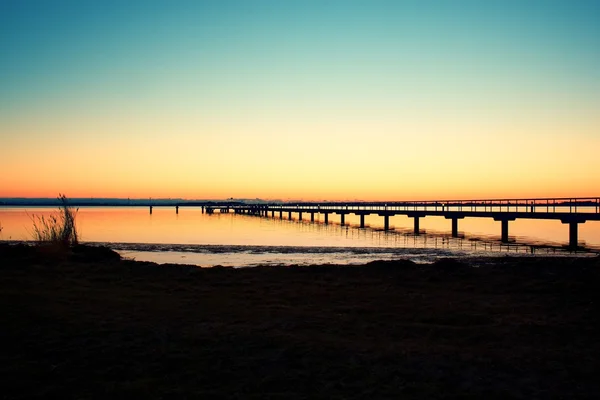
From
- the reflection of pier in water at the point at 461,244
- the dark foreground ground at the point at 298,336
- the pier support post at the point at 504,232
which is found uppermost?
the dark foreground ground at the point at 298,336

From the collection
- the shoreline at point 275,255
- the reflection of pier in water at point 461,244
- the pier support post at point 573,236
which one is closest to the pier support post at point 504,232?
the reflection of pier in water at point 461,244

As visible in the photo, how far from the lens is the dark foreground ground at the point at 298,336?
7164mm

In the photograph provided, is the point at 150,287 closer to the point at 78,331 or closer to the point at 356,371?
the point at 78,331

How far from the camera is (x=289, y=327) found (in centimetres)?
1050

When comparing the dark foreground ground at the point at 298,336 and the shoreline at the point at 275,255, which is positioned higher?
the dark foreground ground at the point at 298,336

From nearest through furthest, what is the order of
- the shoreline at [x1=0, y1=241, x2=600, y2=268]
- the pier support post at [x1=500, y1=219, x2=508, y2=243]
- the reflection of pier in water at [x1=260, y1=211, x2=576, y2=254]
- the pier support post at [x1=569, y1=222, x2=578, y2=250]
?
the shoreline at [x1=0, y1=241, x2=600, y2=268] < the reflection of pier in water at [x1=260, y1=211, x2=576, y2=254] < the pier support post at [x1=569, y1=222, x2=578, y2=250] < the pier support post at [x1=500, y1=219, x2=508, y2=243]

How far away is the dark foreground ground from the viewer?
23.5 feet

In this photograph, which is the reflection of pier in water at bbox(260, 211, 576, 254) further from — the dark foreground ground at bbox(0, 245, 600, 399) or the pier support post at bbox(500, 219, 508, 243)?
the dark foreground ground at bbox(0, 245, 600, 399)

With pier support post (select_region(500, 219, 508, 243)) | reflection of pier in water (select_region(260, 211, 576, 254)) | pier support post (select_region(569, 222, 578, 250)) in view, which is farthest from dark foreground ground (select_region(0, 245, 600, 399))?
pier support post (select_region(500, 219, 508, 243))

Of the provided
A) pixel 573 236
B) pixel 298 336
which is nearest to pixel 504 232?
pixel 573 236

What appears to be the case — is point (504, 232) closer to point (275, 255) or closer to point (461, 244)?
point (461, 244)

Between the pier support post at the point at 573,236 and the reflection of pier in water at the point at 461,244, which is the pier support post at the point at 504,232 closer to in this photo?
the reflection of pier in water at the point at 461,244

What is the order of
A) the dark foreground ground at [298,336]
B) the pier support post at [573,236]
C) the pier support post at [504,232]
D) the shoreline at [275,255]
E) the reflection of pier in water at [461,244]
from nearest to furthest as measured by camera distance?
the dark foreground ground at [298,336] < the shoreline at [275,255] < the reflection of pier in water at [461,244] < the pier support post at [573,236] < the pier support post at [504,232]

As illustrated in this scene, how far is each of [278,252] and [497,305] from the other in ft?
67.5
